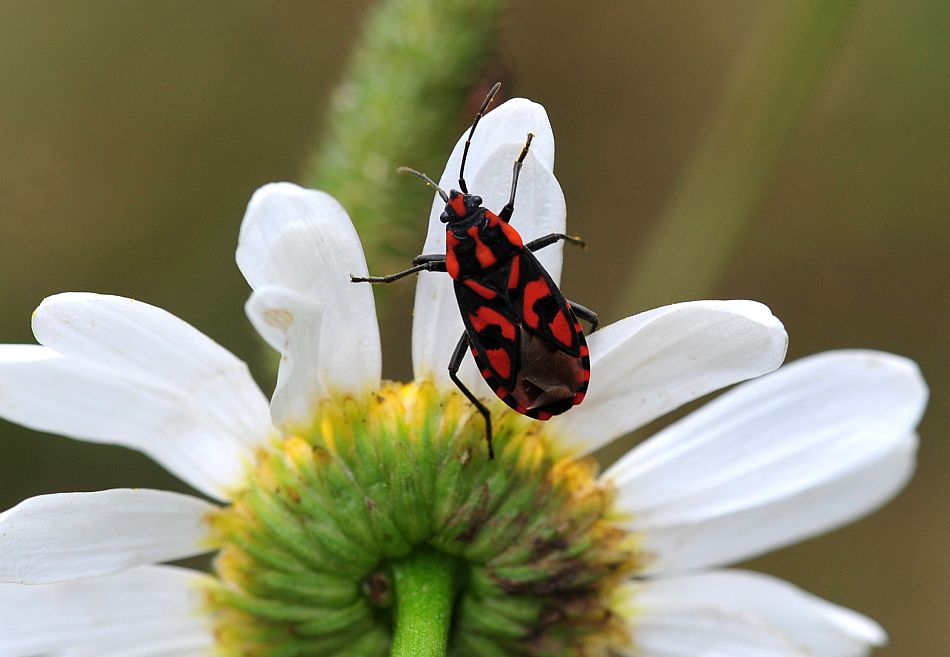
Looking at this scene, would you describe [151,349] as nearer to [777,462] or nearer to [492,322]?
[492,322]

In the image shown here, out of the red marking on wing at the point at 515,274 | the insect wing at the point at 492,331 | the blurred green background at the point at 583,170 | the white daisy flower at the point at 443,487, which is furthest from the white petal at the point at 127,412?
the blurred green background at the point at 583,170

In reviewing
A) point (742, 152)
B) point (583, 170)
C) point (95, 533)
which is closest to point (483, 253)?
point (95, 533)

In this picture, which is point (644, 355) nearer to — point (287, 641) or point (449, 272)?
point (449, 272)

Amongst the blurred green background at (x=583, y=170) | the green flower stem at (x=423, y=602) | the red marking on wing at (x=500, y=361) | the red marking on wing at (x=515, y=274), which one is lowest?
the green flower stem at (x=423, y=602)

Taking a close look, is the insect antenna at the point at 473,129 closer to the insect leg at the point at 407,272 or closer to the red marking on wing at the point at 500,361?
the insect leg at the point at 407,272

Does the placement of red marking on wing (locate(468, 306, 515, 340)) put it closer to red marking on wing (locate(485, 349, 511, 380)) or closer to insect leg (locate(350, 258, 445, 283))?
red marking on wing (locate(485, 349, 511, 380))

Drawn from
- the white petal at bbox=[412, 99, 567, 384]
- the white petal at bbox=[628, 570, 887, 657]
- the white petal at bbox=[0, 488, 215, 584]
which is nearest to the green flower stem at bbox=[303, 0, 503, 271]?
the white petal at bbox=[412, 99, 567, 384]
